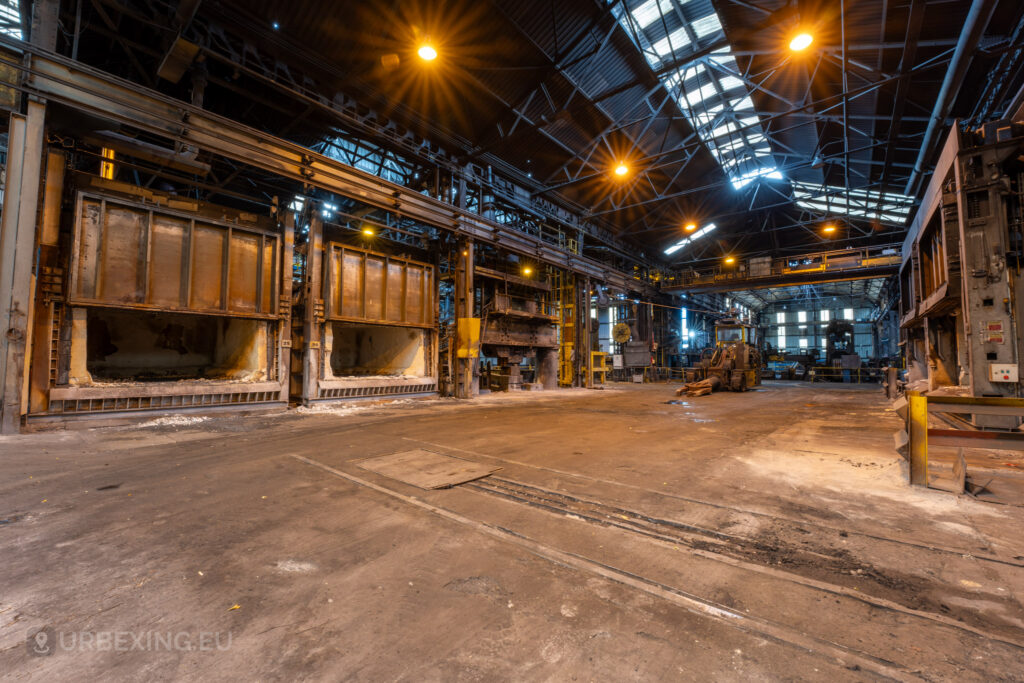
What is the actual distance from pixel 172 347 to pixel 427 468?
37.8 ft

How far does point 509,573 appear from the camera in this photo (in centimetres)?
229

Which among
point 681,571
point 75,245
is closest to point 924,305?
point 681,571

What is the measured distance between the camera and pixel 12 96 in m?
6.55

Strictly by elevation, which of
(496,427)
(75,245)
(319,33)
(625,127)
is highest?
(625,127)

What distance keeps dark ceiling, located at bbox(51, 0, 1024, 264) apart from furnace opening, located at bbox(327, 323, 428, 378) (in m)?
6.25

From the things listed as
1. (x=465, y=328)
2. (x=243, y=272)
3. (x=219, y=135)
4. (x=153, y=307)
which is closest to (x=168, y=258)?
(x=153, y=307)

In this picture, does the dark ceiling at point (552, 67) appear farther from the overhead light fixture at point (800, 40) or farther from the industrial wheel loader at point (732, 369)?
the industrial wheel loader at point (732, 369)

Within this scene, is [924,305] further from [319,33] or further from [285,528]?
[319,33]

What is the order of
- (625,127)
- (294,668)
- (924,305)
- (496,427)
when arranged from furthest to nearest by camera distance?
1. (625,127)
2. (924,305)
3. (496,427)
4. (294,668)

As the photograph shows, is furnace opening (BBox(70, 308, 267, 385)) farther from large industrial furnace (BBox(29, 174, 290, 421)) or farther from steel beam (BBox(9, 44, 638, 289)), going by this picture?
steel beam (BBox(9, 44, 638, 289))

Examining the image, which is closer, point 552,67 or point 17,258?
point 17,258

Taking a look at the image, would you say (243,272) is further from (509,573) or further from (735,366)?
(735,366)

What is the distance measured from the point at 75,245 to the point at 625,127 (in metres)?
16.6

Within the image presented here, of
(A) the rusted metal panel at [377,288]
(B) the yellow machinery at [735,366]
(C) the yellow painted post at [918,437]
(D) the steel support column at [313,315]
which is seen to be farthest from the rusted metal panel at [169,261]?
(B) the yellow machinery at [735,366]
